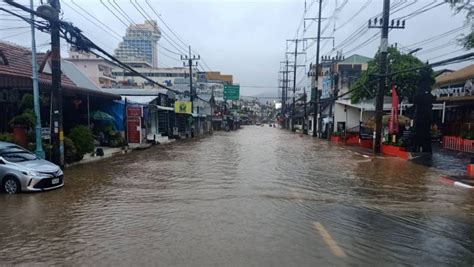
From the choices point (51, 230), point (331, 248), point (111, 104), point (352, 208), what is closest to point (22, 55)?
point (111, 104)

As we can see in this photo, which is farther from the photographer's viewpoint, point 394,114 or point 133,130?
point 133,130

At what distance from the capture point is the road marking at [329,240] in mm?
6346

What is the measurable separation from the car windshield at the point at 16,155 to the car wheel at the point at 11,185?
63cm

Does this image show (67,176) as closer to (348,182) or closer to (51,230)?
(51,230)

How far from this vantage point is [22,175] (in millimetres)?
11367

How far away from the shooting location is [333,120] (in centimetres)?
5153

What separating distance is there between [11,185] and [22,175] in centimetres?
45

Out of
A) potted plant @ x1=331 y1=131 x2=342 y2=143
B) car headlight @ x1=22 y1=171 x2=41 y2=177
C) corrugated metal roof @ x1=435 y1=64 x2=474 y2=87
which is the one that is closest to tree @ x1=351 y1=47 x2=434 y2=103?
corrugated metal roof @ x1=435 y1=64 x2=474 y2=87

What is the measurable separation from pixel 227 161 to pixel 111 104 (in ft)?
42.5

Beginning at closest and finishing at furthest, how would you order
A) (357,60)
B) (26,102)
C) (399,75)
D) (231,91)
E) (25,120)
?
(25,120) < (26,102) < (399,75) < (231,91) < (357,60)

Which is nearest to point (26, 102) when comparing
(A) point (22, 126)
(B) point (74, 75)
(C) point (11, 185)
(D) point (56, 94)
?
(A) point (22, 126)

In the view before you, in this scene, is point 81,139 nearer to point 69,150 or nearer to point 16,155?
point 69,150

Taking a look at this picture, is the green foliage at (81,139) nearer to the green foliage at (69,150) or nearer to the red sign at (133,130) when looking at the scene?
the green foliage at (69,150)

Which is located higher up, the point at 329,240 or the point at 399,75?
the point at 399,75
